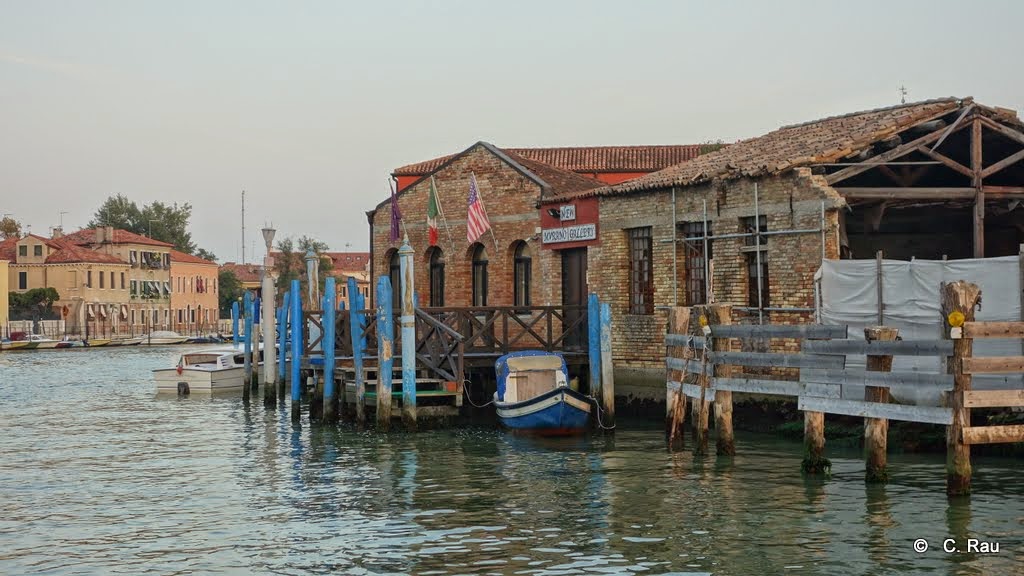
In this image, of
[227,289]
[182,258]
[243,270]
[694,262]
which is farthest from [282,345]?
[243,270]

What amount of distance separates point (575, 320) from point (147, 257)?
71.4 metres

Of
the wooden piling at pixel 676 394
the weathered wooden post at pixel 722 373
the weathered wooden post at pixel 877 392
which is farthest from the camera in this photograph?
the wooden piling at pixel 676 394

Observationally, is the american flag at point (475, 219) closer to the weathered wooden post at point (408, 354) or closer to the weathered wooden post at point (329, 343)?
the weathered wooden post at point (329, 343)

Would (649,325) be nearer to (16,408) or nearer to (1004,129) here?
(1004,129)

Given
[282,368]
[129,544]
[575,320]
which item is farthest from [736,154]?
[129,544]

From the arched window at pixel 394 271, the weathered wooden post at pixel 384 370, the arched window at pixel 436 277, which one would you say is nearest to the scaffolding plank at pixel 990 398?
the weathered wooden post at pixel 384 370

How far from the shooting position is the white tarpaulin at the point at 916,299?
1585 centimetres

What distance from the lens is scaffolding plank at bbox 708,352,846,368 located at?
45.5ft

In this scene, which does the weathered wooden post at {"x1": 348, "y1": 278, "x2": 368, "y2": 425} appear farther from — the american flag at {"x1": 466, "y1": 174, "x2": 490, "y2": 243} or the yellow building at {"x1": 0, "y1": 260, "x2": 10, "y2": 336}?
the yellow building at {"x1": 0, "y1": 260, "x2": 10, "y2": 336}

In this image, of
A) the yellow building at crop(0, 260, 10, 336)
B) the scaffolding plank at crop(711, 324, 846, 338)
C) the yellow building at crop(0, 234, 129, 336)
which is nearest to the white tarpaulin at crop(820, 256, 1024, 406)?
the scaffolding plank at crop(711, 324, 846, 338)

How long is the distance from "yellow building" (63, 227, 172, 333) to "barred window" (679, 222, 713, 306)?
69.6 m

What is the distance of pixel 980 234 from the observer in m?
18.8

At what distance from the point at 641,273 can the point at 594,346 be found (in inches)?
103

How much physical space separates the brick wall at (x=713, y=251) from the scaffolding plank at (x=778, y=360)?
3535 millimetres
